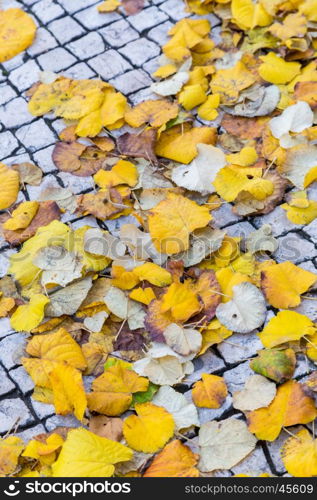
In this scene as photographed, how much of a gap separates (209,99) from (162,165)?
538mm

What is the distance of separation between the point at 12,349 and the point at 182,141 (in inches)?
53.2

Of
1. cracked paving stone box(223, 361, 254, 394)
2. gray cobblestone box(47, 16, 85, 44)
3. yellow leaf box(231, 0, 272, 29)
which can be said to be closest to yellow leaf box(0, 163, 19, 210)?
gray cobblestone box(47, 16, 85, 44)

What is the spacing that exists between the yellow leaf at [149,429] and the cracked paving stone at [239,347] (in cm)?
38

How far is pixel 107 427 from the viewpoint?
242 centimetres

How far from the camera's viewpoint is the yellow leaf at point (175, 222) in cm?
288

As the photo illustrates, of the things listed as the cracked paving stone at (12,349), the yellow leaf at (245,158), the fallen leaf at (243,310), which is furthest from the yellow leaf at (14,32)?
the fallen leaf at (243,310)

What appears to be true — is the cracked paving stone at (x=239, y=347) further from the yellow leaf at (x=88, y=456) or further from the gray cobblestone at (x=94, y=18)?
the gray cobblestone at (x=94, y=18)

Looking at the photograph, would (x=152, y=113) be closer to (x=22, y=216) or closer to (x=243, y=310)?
(x=22, y=216)

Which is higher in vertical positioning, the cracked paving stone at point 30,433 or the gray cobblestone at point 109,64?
the gray cobblestone at point 109,64

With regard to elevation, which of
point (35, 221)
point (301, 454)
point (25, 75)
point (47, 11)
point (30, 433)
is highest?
point (47, 11)

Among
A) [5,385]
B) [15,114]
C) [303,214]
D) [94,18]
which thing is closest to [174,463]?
[5,385]

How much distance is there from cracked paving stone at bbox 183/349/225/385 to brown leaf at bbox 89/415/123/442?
0.33 meters

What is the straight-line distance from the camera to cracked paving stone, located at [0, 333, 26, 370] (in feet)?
8.90

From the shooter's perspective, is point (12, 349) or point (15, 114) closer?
point (12, 349)
